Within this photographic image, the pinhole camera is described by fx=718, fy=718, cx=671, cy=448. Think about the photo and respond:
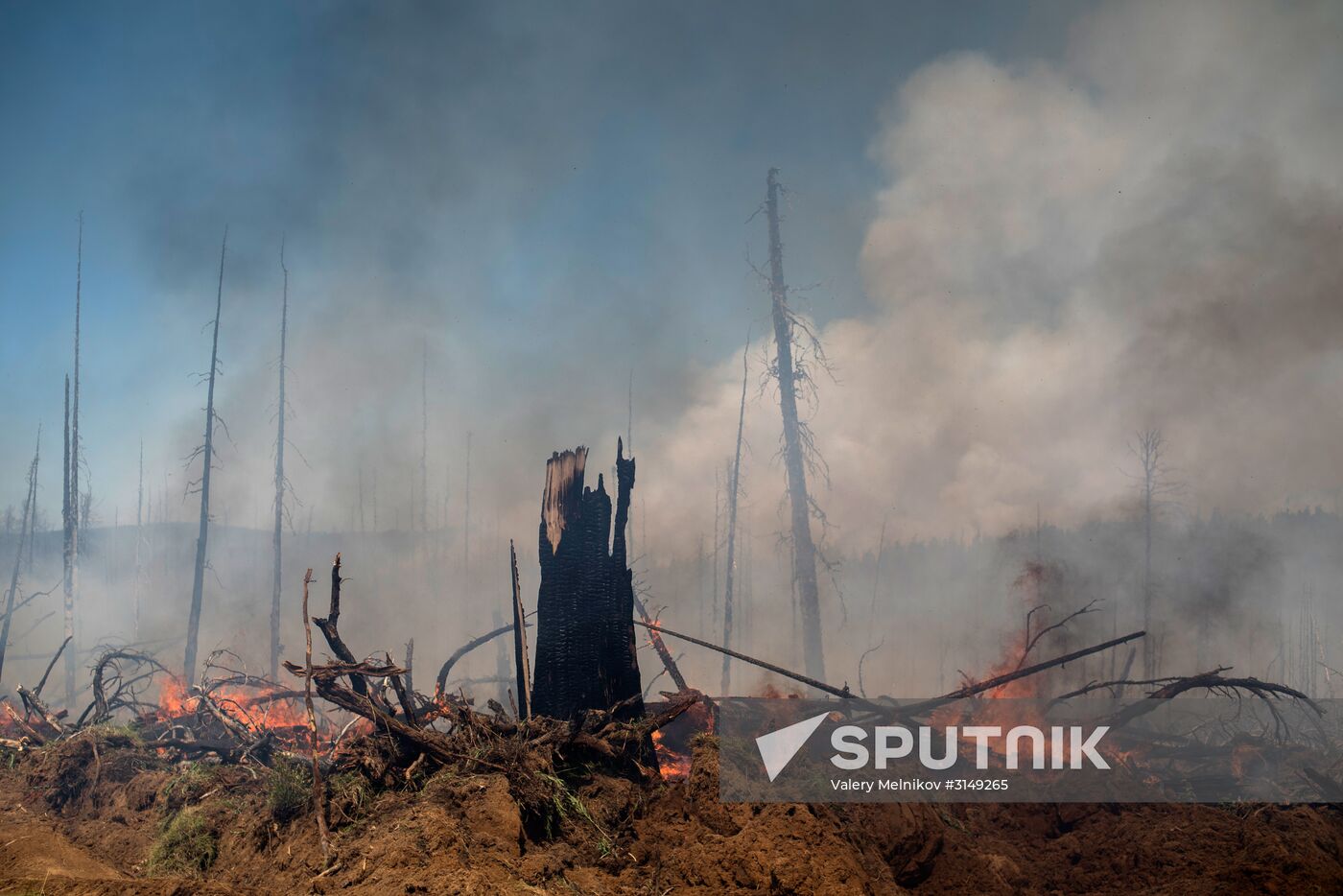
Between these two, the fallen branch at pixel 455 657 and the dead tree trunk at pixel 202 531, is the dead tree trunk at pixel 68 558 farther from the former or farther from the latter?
the fallen branch at pixel 455 657

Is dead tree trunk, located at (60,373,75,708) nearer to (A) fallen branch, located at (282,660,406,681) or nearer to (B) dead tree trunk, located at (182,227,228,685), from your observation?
(B) dead tree trunk, located at (182,227,228,685)

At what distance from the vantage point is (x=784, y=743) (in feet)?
31.8

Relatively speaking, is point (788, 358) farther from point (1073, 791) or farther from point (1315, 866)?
point (1315, 866)

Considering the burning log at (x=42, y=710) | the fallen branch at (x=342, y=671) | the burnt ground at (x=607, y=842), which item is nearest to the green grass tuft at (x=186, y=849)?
the burnt ground at (x=607, y=842)

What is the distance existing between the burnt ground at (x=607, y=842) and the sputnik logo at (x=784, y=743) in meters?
1.06

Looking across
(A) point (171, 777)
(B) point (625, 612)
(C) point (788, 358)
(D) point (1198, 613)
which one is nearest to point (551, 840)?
(B) point (625, 612)

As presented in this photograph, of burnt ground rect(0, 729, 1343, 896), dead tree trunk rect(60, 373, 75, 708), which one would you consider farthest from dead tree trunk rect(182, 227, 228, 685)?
burnt ground rect(0, 729, 1343, 896)

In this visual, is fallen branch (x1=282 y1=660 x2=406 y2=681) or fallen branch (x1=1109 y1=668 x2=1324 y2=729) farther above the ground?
fallen branch (x1=282 y1=660 x2=406 y2=681)

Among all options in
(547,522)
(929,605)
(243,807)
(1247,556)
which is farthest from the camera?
(929,605)

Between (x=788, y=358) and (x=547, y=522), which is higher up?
(x=788, y=358)

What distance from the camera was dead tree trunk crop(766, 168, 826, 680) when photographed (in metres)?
23.0

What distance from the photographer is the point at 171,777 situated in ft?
32.0

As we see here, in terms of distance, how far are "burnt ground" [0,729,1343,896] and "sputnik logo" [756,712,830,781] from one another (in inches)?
41.7

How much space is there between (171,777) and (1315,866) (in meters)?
13.5
